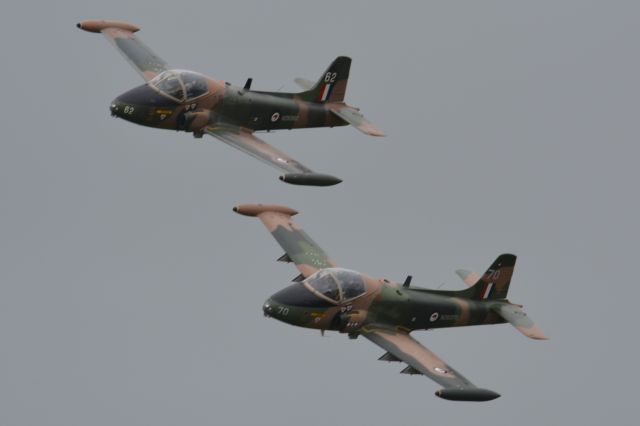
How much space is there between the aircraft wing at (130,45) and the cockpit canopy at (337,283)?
1551 cm

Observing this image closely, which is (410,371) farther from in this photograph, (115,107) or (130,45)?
(130,45)

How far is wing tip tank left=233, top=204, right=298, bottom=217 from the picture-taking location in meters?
91.6

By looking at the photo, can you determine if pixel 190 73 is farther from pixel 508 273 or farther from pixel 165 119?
pixel 508 273

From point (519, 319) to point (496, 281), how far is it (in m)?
1.93

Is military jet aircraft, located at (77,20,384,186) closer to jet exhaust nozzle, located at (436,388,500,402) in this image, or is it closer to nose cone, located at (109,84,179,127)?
nose cone, located at (109,84,179,127)

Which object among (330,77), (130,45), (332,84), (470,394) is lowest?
(470,394)

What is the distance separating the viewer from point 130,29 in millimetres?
101062

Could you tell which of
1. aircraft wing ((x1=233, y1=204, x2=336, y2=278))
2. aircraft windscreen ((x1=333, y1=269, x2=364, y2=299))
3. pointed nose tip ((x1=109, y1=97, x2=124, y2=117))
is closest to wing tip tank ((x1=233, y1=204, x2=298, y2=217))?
aircraft wing ((x1=233, y1=204, x2=336, y2=278))

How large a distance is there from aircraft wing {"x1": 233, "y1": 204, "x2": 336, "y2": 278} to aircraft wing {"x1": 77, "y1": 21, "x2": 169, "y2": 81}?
8.73 meters

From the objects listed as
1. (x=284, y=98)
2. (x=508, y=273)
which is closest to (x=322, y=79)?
(x=284, y=98)

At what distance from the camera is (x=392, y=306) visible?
85.8 m

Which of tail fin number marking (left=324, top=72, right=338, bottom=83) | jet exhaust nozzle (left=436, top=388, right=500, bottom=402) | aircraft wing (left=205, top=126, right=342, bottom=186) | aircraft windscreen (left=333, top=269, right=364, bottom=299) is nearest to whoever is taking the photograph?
jet exhaust nozzle (left=436, top=388, right=500, bottom=402)

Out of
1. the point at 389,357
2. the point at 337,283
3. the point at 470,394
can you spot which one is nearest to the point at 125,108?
the point at 337,283

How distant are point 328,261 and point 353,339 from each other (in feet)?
13.6
